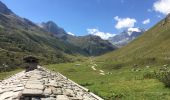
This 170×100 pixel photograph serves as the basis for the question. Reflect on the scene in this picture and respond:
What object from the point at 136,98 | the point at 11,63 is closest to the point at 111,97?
the point at 136,98

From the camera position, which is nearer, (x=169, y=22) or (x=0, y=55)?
(x=169, y=22)

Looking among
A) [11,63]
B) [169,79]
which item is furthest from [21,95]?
[11,63]

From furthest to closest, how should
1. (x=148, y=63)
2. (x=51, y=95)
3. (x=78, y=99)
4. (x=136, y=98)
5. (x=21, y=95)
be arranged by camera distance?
1. (x=148, y=63)
2. (x=136, y=98)
3. (x=78, y=99)
4. (x=51, y=95)
5. (x=21, y=95)

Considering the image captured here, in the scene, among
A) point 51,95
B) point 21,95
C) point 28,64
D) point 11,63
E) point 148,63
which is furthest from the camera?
point 11,63

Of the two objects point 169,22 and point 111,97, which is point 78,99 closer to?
point 111,97

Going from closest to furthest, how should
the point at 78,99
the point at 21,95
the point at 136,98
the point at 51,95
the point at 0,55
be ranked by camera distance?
the point at 21,95
the point at 51,95
the point at 78,99
the point at 136,98
the point at 0,55

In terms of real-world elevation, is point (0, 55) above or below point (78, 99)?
above

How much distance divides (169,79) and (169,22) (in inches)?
5730

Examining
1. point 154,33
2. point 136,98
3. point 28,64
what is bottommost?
point 136,98

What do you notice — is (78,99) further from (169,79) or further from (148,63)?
(148,63)

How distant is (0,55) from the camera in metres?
187

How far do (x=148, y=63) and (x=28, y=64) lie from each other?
63.1 metres

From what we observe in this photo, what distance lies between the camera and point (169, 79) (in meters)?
33.8

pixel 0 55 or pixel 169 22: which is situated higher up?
pixel 169 22
